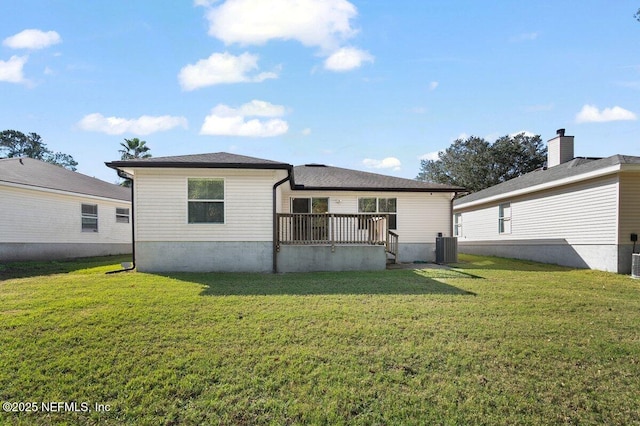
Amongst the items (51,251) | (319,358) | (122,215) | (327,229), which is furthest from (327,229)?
(122,215)

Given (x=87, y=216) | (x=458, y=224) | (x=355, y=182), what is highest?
(x=355, y=182)

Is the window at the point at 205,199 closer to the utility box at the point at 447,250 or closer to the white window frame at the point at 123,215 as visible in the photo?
the utility box at the point at 447,250

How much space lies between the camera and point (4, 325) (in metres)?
4.61

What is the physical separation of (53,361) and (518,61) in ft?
49.7

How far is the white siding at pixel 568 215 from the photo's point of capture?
10.2 meters

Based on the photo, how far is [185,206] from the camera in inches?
382

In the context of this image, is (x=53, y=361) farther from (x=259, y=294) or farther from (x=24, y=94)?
(x=24, y=94)

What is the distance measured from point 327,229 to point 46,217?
11862mm

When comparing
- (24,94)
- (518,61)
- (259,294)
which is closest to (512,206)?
(518,61)

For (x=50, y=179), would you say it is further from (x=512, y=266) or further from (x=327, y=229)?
(x=512, y=266)

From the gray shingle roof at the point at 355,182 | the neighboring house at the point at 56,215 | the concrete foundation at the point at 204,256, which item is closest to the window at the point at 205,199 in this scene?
the concrete foundation at the point at 204,256

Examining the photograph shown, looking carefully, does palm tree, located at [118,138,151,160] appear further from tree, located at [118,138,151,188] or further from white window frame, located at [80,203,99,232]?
white window frame, located at [80,203,99,232]

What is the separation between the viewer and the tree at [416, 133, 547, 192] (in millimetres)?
34562

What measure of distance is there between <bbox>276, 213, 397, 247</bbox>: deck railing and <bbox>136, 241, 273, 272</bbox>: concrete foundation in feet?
2.45
